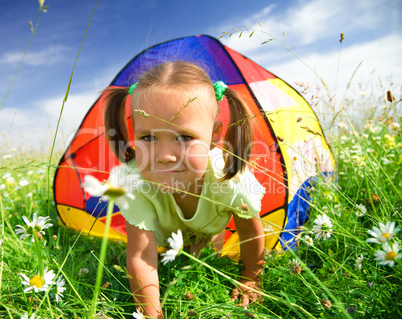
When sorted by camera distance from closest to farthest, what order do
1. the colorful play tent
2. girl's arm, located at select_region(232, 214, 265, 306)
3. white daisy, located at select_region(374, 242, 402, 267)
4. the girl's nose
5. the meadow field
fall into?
white daisy, located at select_region(374, 242, 402, 267) → the meadow field → the girl's nose → girl's arm, located at select_region(232, 214, 265, 306) → the colorful play tent

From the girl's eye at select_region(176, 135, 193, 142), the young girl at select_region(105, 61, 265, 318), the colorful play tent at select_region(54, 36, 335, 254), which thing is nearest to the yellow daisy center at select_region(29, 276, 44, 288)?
the young girl at select_region(105, 61, 265, 318)

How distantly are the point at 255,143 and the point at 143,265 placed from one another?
0.78 meters

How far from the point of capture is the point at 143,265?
1.08 meters

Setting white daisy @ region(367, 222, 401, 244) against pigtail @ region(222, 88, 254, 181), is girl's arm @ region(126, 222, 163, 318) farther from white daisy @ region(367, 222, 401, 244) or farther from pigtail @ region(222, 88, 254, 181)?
white daisy @ region(367, 222, 401, 244)

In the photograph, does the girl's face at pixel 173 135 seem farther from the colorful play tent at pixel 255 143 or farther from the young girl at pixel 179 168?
the colorful play tent at pixel 255 143

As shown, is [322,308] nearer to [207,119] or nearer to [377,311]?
[377,311]

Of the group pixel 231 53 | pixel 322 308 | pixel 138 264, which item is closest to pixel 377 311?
pixel 322 308

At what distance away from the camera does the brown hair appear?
42.0 inches

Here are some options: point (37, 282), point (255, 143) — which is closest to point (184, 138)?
point (37, 282)

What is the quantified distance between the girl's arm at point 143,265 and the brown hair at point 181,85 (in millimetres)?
348

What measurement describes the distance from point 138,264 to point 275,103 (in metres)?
1.16

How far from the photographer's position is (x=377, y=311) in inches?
26.4

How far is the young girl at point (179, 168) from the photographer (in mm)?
993

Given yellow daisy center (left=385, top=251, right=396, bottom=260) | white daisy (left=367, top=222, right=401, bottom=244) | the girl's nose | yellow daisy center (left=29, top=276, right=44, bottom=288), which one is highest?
the girl's nose
